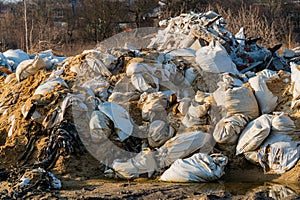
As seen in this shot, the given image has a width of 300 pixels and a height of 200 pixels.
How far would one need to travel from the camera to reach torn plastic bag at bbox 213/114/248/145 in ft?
13.9

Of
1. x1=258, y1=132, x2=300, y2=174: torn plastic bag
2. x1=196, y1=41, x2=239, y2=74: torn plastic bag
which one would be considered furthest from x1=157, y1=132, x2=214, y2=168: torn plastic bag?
x1=196, y1=41, x2=239, y2=74: torn plastic bag

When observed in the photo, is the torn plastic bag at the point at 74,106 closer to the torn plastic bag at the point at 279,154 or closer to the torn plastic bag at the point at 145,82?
the torn plastic bag at the point at 145,82

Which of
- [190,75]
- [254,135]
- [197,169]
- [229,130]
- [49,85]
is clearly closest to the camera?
[197,169]

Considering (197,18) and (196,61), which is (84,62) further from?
(197,18)

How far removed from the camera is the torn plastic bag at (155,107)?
4.59m

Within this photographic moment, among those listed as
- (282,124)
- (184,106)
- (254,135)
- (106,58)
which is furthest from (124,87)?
(282,124)

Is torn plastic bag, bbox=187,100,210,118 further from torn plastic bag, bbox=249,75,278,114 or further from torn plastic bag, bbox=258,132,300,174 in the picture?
torn plastic bag, bbox=258,132,300,174

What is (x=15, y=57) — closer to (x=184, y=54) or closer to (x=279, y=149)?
(x=184, y=54)

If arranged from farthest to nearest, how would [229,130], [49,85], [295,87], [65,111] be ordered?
[49,85]
[65,111]
[295,87]
[229,130]

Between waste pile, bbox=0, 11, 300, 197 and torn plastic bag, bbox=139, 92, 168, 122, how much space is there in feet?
0.03

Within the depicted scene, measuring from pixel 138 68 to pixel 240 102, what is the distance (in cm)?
124

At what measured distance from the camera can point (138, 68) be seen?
16.5 feet

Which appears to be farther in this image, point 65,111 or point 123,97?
point 123,97

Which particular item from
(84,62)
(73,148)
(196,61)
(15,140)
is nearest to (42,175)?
(73,148)
